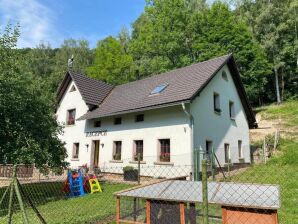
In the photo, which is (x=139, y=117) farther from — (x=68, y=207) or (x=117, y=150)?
(x=68, y=207)

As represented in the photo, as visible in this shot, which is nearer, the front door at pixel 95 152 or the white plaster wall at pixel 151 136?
the white plaster wall at pixel 151 136

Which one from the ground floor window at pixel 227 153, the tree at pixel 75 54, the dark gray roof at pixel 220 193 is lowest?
the dark gray roof at pixel 220 193

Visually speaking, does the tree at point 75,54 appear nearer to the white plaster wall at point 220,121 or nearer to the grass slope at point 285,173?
the white plaster wall at point 220,121

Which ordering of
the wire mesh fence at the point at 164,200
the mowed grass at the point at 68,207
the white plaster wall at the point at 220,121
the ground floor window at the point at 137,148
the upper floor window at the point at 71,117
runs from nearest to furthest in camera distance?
the wire mesh fence at the point at 164,200, the mowed grass at the point at 68,207, the white plaster wall at the point at 220,121, the ground floor window at the point at 137,148, the upper floor window at the point at 71,117

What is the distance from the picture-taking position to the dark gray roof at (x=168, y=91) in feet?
55.9

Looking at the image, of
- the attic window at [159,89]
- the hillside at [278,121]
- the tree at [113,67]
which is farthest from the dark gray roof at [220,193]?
the tree at [113,67]

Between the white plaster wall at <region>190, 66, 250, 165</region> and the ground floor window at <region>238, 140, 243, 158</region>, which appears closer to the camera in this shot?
the white plaster wall at <region>190, 66, 250, 165</region>

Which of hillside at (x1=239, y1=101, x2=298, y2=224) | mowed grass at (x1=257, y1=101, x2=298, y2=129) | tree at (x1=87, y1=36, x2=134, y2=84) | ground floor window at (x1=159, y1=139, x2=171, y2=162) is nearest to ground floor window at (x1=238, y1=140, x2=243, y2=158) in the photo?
hillside at (x1=239, y1=101, x2=298, y2=224)

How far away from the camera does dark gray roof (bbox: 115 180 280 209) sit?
443 centimetres

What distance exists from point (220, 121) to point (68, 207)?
1185cm

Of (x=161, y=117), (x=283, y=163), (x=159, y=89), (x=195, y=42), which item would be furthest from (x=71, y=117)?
(x=195, y=42)

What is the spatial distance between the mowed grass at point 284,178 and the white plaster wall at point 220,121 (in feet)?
9.04

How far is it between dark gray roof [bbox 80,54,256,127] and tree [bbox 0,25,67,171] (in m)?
6.24

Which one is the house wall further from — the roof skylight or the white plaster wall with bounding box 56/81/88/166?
the roof skylight
